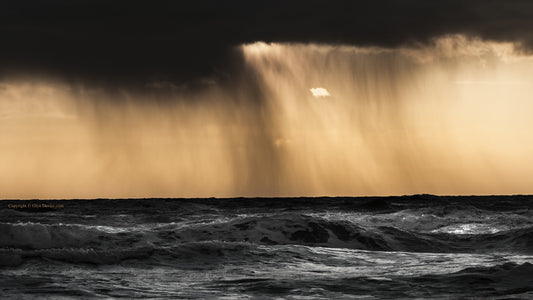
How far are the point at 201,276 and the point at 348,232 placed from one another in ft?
36.1

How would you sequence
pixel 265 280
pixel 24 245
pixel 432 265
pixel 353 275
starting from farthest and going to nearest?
1. pixel 24 245
2. pixel 432 265
3. pixel 353 275
4. pixel 265 280

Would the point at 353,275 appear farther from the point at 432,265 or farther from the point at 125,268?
the point at 125,268

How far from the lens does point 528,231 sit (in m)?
22.0

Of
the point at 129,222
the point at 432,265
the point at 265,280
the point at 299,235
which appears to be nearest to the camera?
the point at 265,280

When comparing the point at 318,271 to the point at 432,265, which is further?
the point at 432,265

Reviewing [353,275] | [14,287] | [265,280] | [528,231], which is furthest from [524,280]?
[528,231]

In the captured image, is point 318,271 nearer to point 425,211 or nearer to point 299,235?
point 299,235

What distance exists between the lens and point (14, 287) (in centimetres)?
1130

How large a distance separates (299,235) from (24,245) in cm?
872

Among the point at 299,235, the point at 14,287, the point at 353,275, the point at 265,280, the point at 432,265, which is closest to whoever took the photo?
A: the point at 14,287

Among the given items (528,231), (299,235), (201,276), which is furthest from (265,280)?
(528,231)

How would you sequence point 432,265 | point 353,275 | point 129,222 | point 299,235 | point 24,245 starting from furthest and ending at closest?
point 129,222
point 299,235
point 24,245
point 432,265
point 353,275

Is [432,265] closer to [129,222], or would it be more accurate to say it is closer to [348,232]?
[348,232]

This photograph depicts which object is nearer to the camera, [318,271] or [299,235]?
[318,271]
